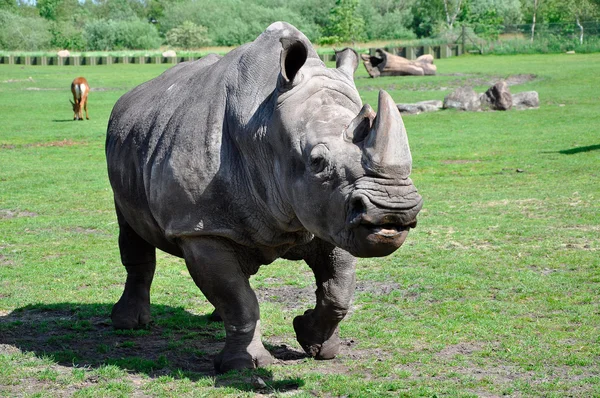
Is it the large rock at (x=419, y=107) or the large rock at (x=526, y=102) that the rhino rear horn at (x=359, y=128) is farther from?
the large rock at (x=526, y=102)

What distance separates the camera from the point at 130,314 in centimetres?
664

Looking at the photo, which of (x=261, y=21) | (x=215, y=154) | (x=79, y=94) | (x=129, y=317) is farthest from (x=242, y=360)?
(x=261, y=21)

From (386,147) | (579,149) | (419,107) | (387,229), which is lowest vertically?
(419,107)

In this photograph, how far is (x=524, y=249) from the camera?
29.1 ft

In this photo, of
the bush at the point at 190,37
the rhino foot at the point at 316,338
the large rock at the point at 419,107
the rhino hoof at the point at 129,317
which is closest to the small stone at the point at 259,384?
the rhino foot at the point at 316,338

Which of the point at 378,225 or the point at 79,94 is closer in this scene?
the point at 378,225

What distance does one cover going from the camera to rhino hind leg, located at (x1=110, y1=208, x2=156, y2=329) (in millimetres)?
6660

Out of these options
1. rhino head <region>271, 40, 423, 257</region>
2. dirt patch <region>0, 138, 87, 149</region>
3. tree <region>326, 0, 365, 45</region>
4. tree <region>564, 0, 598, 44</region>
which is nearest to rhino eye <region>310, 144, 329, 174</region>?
rhino head <region>271, 40, 423, 257</region>

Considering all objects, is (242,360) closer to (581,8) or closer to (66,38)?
(581,8)

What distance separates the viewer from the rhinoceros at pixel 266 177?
14.3 feet

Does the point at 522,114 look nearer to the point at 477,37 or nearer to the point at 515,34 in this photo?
the point at 477,37

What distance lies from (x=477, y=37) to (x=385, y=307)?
51.3 meters

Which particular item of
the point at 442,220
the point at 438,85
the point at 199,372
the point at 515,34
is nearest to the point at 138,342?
the point at 199,372

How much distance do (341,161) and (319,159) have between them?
0.16 metres
